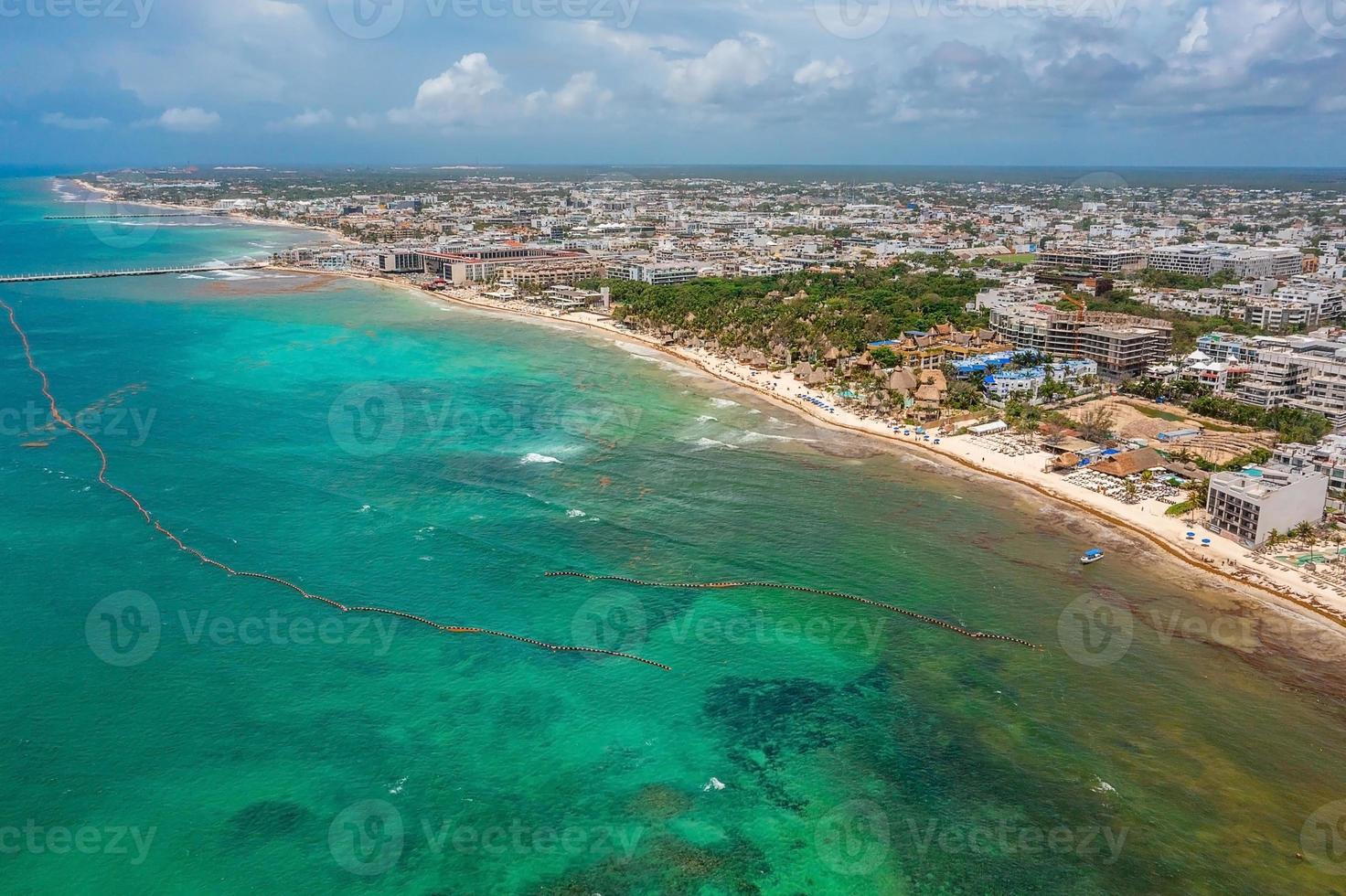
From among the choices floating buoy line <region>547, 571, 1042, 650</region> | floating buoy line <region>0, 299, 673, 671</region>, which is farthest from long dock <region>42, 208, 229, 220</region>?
floating buoy line <region>547, 571, 1042, 650</region>

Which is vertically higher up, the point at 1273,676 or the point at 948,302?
the point at 948,302

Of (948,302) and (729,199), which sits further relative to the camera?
→ (729,199)

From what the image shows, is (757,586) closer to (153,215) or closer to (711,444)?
(711,444)

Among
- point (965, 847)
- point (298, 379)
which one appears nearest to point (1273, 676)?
point (965, 847)

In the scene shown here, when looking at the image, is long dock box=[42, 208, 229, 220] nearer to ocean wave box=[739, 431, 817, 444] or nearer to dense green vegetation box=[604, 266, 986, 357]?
dense green vegetation box=[604, 266, 986, 357]

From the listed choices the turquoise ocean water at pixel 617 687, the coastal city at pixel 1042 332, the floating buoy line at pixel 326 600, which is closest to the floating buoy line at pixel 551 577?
the floating buoy line at pixel 326 600

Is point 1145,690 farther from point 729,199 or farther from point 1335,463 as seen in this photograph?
point 729,199
